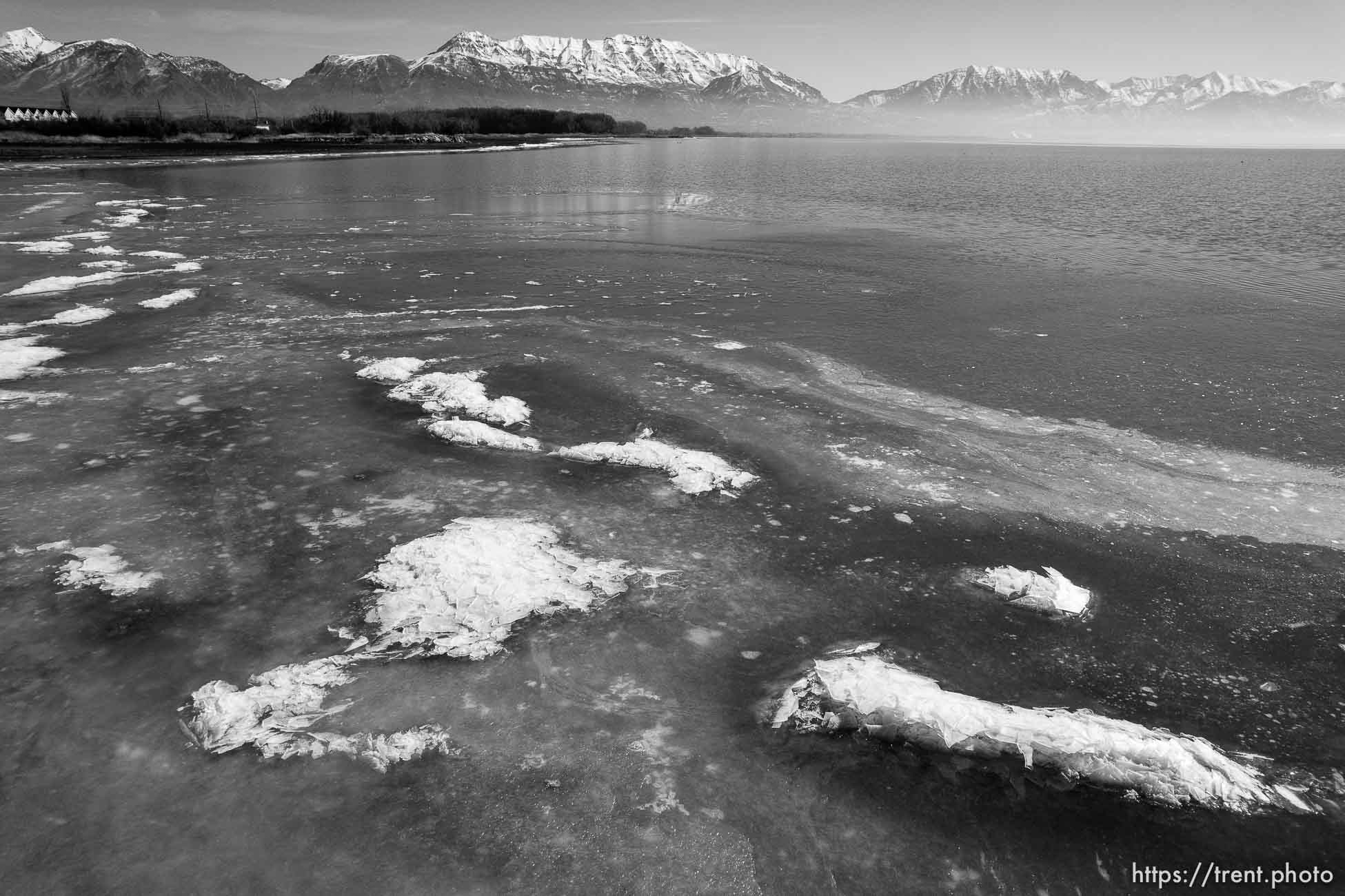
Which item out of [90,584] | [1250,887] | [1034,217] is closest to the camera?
[1250,887]

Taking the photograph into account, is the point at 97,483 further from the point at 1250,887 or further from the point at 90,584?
the point at 1250,887

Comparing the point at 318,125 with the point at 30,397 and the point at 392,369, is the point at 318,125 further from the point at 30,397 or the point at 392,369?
the point at 392,369

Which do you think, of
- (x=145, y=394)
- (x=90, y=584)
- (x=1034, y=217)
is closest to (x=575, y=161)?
(x=1034, y=217)

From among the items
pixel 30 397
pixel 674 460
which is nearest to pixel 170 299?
pixel 30 397

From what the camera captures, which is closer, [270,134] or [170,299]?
[170,299]

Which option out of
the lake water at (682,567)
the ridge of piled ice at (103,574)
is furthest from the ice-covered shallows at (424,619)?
the ridge of piled ice at (103,574)

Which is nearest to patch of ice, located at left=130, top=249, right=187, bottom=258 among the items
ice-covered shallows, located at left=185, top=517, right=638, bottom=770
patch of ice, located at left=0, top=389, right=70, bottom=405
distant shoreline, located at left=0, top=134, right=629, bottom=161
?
patch of ice, located at left=0, top=389, right=70, bottom=405

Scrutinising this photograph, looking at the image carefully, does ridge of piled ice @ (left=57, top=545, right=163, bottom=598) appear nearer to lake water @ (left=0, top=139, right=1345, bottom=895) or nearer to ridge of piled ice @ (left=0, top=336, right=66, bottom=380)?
lake water @ (left=0, top=139, right=1345, bottom=895)
